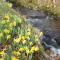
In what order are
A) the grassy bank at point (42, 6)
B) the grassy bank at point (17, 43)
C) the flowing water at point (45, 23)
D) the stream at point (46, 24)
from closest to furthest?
1. the grassy bank at point (17, 43)
2. the stream at point (46, 24)
3. the flowing water at point (45, 23)
4. the grassy bank at point (42, 6)

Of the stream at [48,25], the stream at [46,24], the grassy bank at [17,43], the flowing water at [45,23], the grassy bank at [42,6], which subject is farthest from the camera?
the grassy bank at [42,6]

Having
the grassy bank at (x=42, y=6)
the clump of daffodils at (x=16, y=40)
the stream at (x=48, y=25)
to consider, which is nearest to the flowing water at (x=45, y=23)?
the stream at (x=48, y=25)

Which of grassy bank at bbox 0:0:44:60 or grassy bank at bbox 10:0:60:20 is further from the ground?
grassy bank at bbox 0:0:44:60

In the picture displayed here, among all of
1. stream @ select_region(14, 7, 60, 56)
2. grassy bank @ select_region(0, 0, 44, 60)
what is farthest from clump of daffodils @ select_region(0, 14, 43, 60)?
stream @ select_region(14, 7, 60, 56)

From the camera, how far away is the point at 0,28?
5.52 meters

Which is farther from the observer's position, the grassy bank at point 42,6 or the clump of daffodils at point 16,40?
the grassy bank at point 42,6

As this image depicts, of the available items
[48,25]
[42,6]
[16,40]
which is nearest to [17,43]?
[16,40]

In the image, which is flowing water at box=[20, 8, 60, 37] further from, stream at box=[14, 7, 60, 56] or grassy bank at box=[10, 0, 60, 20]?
grassy bank at box=[10, 0, 60, 20]

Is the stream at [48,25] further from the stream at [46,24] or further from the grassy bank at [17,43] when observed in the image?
the grassy bank at [17,43]

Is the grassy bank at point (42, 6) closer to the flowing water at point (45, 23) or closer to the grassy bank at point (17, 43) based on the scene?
the flowing water at point (45, 23)

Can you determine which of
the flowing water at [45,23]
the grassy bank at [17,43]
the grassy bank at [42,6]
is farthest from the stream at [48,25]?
the grassy bank at [17,43]

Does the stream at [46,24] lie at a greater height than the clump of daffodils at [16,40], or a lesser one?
lesser

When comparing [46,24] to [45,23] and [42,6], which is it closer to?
[45,23]

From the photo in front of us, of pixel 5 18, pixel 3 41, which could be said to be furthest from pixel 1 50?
pixel 5 18
